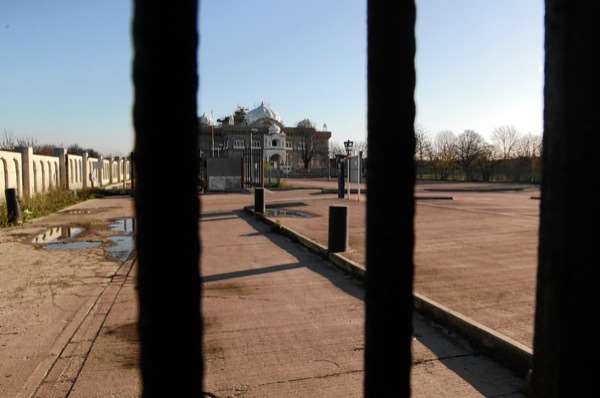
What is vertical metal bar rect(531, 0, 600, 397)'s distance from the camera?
900 millimetres

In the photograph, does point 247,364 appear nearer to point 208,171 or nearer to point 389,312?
point 389,312

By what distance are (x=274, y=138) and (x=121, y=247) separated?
75.0 meters

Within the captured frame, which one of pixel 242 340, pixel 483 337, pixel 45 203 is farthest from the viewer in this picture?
pixel 45 203

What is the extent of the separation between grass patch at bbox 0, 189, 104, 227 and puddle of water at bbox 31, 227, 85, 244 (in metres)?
1.78

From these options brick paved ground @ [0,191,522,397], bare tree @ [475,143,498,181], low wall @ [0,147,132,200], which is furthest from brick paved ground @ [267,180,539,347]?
bare tree @ [475,143,498,181]

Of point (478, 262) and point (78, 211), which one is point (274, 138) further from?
point (478, 262)

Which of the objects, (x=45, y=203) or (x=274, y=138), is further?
(x=274, y=138)

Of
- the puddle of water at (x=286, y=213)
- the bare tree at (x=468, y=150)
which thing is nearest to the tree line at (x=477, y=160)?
the bare tree at (x=468, y=150)

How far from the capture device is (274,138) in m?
84.1

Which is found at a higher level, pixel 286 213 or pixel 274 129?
pixel 274 129

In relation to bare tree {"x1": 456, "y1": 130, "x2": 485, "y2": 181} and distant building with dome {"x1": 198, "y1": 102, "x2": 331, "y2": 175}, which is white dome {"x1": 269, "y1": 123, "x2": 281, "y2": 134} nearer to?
distant building with dome {"x1": 198, "y1": 102, "x2": 331, "y2": 175}

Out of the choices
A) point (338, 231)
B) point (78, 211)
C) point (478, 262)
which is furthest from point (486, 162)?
point (338, 231)

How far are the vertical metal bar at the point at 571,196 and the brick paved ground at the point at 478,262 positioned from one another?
3403 millimetres

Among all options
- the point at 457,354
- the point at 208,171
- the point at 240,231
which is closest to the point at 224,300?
the point at 457,354
